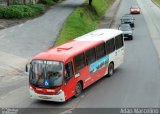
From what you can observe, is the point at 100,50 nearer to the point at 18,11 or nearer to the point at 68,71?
the point at 68,71

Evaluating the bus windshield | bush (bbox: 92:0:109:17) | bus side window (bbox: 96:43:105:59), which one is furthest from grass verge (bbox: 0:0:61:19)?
the bus windshield

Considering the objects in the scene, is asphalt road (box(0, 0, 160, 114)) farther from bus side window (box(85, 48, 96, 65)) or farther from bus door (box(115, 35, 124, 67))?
bus side window (box(85, 48, 96, 65))

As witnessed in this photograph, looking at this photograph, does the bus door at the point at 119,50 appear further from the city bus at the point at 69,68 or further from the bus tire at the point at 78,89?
the bus tire at the point at 78,89

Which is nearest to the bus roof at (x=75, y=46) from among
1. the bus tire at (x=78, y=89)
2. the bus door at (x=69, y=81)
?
the bus door at (x=69, y=81)

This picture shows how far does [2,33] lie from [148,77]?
18560mm

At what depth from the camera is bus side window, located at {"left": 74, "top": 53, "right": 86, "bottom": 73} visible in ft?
71.9

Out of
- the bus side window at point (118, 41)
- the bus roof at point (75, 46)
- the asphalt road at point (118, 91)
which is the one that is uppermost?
the bus roof at point (75, 46)

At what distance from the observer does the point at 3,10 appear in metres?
48.2

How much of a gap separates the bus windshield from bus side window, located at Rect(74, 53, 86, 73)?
1392 mm

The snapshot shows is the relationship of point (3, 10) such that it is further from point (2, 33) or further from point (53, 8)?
point (53, 8)

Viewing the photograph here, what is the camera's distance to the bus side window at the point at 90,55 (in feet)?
76.7

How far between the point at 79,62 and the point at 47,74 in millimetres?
2317

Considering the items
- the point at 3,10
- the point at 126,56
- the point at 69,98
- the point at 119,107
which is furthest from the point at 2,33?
the point at 119,107

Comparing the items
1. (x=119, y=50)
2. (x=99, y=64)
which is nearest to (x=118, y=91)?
(x=99, y=64)
